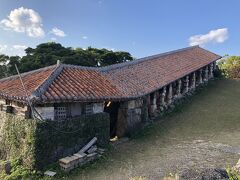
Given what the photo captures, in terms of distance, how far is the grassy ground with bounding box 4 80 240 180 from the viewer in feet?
31.2

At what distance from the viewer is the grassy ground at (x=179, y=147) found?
9.52 m

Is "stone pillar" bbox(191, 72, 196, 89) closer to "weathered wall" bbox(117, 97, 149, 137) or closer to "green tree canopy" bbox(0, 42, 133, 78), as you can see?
"weathered wall" bbox(117, 97, 149, 137)

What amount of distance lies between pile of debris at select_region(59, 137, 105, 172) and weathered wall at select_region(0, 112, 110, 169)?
0.80ft

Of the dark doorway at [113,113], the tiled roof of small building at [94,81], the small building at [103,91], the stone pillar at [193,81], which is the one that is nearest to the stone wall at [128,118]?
the small building at [103,91]

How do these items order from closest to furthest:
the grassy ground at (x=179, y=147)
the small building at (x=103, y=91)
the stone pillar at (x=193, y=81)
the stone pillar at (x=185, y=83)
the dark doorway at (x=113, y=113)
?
the grassy ground at (x=179, y=147) → the small building at (x=103, y=91) → the dark doorway at (x=113, y=113) → the stone pillar at (x=185, y=83) → the stone pillar at (x=193, y=81)

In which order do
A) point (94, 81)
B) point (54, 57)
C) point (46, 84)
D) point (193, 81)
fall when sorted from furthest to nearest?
1. point (54, 57)
2. point (193, 81)
3. point (94, 81)
4. point (46, 84)

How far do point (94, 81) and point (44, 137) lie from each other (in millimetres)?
4405

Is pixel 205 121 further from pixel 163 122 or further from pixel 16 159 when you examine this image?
pixel 16 159

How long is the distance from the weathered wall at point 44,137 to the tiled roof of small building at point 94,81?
35.8 inches

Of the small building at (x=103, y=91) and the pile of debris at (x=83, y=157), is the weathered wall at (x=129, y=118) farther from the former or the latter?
the pile of debris at (x=83, y=157)

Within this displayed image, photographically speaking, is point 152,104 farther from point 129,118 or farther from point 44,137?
point 44,137

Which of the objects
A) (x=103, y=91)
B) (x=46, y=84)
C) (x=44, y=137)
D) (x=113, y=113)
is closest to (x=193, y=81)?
(x=113, y=113)

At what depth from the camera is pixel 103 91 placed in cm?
1212

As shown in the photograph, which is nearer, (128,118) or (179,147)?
(179,147)
